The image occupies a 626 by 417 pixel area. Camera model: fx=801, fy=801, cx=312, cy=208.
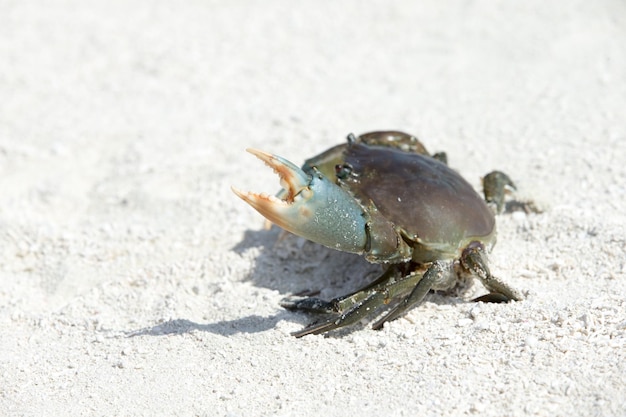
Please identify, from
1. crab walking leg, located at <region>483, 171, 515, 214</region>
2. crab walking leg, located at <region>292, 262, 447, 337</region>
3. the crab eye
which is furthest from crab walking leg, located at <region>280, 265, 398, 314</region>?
Result: crab walking leg, located at <region>483, 171, 515, 214</region>

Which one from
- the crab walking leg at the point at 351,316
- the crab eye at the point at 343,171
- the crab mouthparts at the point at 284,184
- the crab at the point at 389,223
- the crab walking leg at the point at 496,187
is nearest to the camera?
the crab mouthparts at the point at 284,184

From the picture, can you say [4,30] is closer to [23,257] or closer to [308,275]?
[23,257]

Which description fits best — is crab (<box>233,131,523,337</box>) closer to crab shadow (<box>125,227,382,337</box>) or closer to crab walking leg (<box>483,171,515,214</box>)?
crab shadow (<box>125,227,382,337</box>)

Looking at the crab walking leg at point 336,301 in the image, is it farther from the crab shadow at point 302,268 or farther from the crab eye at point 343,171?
the crab eye at point 343,171

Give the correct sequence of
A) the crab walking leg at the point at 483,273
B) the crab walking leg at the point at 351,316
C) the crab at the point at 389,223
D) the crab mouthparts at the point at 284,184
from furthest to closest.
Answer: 1. the crab walking leg at the point at 483,273
2. the crab walking leg at the point at 351,316
3. the crab at the point at 389,223
4. the crab mouthparts at the point at 284,184

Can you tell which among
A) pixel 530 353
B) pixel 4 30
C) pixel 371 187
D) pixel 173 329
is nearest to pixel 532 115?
pixel 371 187

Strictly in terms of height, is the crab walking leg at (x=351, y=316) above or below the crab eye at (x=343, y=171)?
below

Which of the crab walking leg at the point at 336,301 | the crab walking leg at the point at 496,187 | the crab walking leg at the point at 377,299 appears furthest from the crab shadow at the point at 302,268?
the crab walking leg at the point at 496,187

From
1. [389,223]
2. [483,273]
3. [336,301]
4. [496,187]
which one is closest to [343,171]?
[389,223]
